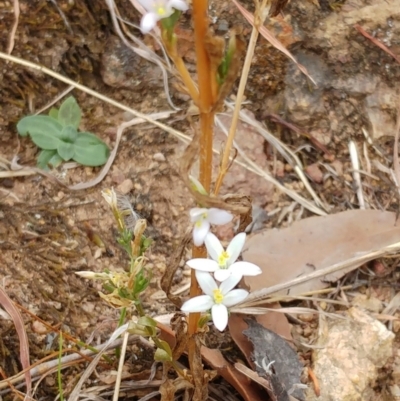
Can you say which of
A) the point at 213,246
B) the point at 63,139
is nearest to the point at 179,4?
the point at 213,246

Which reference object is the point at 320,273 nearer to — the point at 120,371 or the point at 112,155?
the point at 120,371

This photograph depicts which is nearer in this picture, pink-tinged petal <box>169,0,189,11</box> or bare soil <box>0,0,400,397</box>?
pink-tinged petal <box>169,0,189,11</box>

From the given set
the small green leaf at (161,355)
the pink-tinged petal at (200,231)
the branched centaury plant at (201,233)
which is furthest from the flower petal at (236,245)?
the small green leaf at (161,355)

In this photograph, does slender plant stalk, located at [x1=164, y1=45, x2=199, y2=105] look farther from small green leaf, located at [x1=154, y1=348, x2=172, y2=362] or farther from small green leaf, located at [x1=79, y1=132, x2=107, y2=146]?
small green leaf, located at [x1=79, y1=132, x2=107, y2=146]

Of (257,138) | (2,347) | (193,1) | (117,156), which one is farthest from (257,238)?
(193,1)

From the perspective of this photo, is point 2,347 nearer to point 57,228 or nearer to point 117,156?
point 57,228

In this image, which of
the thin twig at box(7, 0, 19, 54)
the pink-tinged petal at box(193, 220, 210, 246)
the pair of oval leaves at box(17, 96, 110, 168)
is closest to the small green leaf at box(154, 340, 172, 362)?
the pink-tinged petal at box(193, 220, 210, 246)
